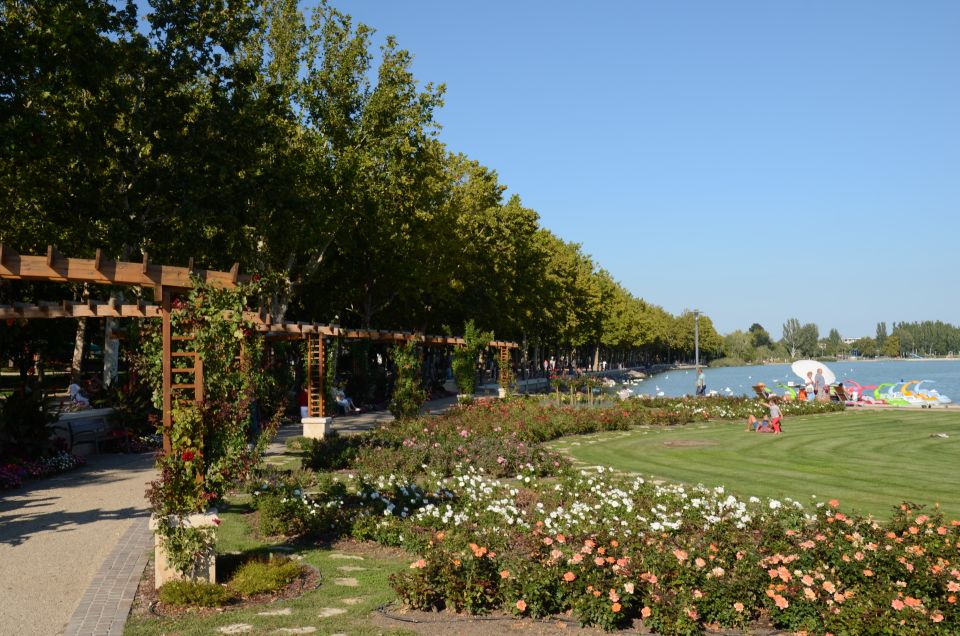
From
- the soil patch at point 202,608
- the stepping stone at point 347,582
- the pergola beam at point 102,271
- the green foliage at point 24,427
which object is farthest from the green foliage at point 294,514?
the green foliage at point 24,427

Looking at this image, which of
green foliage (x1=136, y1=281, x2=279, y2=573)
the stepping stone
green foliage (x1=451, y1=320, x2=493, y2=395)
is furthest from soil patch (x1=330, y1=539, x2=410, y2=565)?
green foliage (x1=451, y1=320, x2=493, y2=395)

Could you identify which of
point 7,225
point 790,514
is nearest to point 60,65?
point 7,225

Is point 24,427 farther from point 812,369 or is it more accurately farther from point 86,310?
point 812,369

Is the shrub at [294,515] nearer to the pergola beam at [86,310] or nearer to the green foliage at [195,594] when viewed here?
the green foliage at [195,594]

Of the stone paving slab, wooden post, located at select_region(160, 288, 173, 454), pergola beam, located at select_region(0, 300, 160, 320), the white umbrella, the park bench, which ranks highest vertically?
pergola beam, located at select_region(0, 300, 160, 320)

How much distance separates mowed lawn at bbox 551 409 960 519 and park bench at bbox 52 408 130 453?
10.9 meters

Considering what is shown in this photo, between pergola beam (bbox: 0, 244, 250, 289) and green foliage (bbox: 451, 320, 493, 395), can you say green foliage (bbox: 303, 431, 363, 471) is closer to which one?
pergola beam (bbox: 0, 244, 250, 289)

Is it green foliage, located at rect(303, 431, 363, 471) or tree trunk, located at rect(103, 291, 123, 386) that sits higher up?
tree trunk, located at rect(103, 291, 123, 386)

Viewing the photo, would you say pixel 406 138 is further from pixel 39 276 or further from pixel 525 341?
pixel 525 341

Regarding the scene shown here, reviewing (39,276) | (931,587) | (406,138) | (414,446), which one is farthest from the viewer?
(406,138)

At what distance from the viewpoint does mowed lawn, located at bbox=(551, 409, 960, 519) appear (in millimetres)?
13367

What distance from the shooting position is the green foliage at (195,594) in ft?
22.7

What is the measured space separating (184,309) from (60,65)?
14263mm

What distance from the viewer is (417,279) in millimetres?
38781
